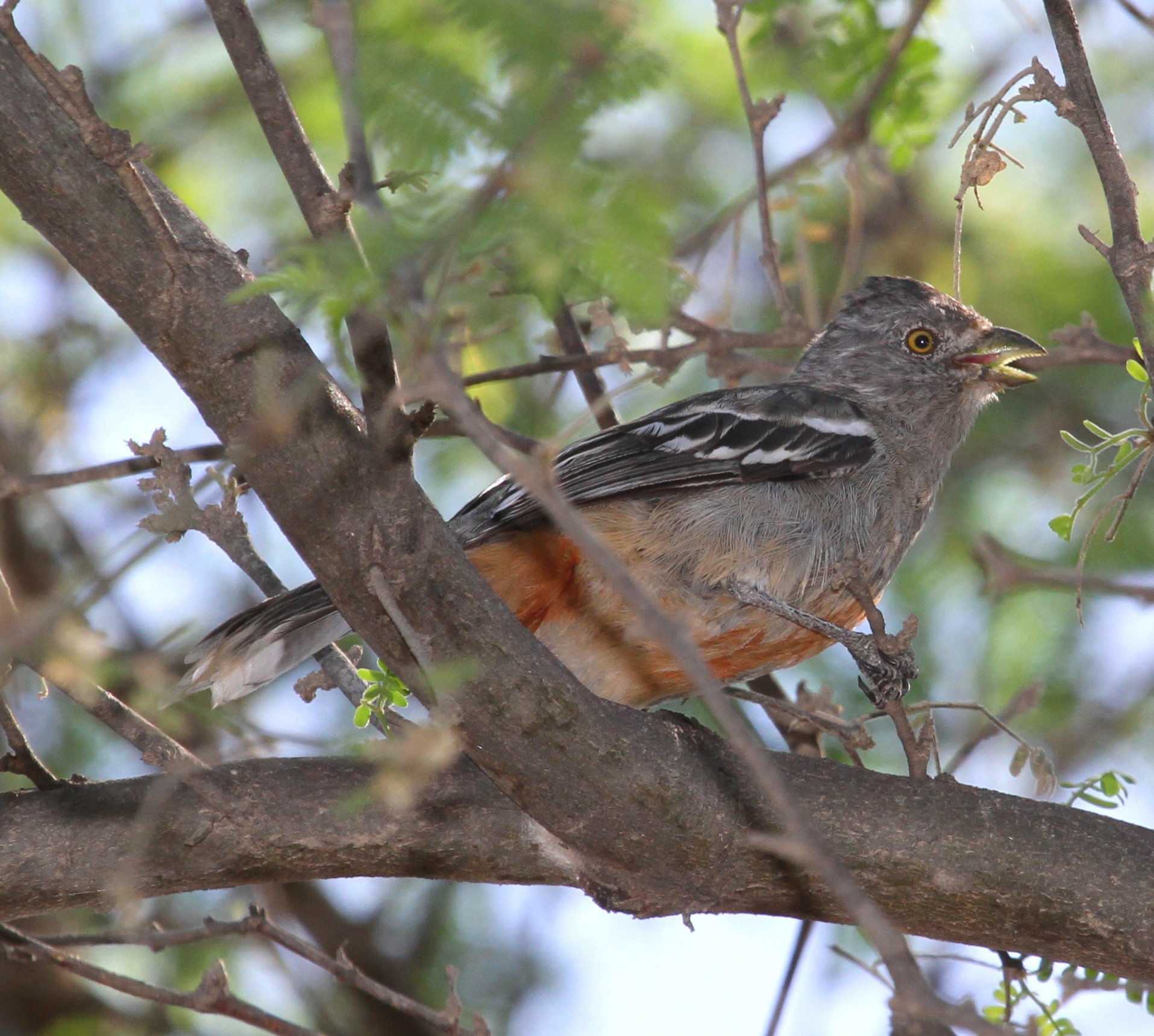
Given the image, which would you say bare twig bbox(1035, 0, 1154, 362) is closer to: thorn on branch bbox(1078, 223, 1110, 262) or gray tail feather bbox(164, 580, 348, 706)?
thorn on branch bbox(1078, 223, 1110, 262)

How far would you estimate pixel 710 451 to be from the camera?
4855 millimetres

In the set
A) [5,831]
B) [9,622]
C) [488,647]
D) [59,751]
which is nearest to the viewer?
[9,622]

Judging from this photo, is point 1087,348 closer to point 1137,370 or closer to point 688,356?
point 1137,370

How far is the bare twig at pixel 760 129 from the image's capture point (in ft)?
14.2

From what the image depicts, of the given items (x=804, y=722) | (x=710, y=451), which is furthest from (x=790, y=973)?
(x=710, y=451)

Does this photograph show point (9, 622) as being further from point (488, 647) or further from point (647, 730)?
point (647, 730)

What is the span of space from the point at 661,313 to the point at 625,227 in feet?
0.89

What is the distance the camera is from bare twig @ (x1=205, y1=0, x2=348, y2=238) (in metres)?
2.53

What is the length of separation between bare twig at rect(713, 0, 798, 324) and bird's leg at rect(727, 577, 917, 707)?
1259 mm

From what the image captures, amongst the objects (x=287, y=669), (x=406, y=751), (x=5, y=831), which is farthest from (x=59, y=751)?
(x=406, y=751)

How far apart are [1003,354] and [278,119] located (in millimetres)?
3792

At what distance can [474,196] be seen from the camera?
6.57ft

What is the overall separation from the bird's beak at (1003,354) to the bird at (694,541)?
0.14 feet

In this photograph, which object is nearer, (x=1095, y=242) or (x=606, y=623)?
(x=1095, y=242)
